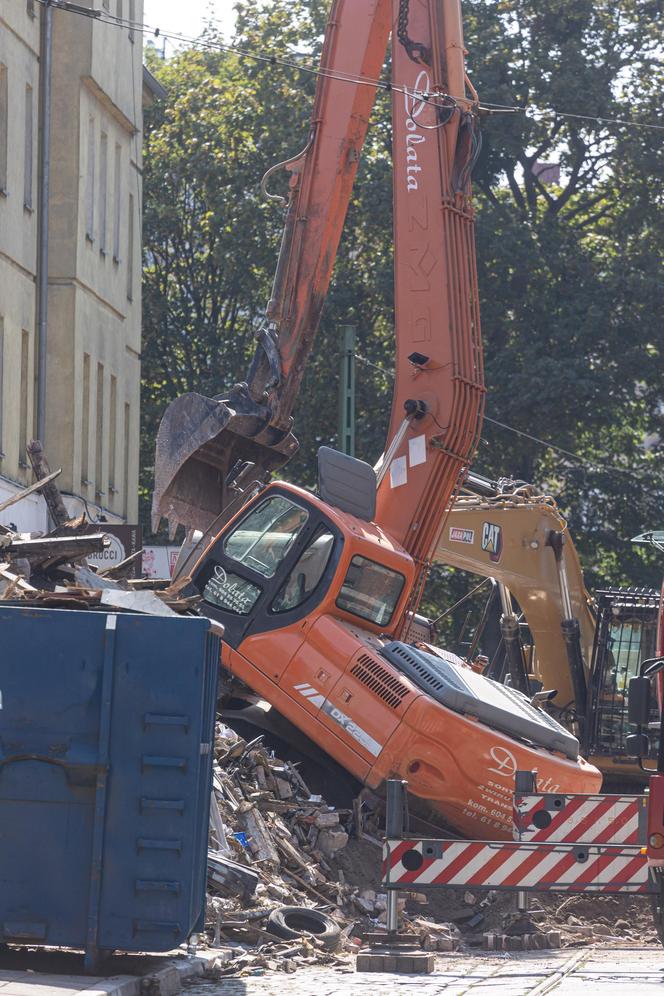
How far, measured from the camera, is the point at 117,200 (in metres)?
36.1

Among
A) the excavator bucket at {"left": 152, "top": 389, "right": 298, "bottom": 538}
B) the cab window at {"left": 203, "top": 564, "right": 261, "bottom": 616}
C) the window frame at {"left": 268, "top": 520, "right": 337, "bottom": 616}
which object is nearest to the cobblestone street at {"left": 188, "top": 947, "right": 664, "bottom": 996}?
the window frame at {"left": 268, "top": 520, "right": 337, "bottom": 616}

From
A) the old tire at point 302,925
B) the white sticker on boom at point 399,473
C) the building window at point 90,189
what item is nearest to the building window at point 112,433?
the building window at point 90,189

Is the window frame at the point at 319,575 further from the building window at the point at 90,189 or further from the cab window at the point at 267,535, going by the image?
the building window at the point at 90,189

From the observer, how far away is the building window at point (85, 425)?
108ft

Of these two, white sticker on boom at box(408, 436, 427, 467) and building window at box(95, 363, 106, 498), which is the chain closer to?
white sticker on boom at box(408, 436, 427, 467)

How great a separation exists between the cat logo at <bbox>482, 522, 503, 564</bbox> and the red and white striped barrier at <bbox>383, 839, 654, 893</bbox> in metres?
8.50

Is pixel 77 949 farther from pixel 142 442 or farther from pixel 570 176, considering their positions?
pixel 142 442

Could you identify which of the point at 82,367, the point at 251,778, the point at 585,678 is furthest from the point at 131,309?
the point at 251,778

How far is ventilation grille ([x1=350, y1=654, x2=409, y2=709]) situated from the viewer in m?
15.8

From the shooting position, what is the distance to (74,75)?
31812 millimetres

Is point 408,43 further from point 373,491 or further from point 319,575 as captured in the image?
point 319,575

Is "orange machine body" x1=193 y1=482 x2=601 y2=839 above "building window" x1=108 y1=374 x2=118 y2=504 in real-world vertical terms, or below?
below

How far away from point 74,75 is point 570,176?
523 inches

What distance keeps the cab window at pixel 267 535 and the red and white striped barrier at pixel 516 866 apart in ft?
13.4
